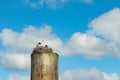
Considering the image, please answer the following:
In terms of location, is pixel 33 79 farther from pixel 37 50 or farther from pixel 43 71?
pixel 37 50

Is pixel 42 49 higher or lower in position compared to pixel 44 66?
higher

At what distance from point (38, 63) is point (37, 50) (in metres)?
1.11

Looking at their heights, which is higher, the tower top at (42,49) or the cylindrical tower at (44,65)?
the tower top at (42,49)

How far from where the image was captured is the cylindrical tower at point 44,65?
11.8 metres

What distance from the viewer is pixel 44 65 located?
467 inches

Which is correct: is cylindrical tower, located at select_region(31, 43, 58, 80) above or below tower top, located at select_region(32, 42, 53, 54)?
below

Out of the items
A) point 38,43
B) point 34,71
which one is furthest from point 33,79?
point 38,43

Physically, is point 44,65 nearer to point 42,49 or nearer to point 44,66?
point 44,66

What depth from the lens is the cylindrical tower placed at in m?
11.8

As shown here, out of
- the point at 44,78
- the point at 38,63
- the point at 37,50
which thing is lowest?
the point at 44,78

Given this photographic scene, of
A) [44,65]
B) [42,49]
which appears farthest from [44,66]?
[42,49]

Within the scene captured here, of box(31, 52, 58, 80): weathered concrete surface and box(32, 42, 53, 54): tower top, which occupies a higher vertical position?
box(32, 42, 53, 54): tower top

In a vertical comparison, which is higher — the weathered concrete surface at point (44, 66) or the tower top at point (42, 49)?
the tower top at point (42, 49)

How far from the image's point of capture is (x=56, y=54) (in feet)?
41.1
